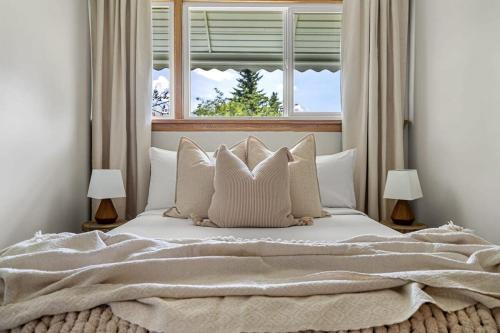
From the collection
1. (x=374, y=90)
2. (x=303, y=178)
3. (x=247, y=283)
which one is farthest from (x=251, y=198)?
(x=374, y=90)

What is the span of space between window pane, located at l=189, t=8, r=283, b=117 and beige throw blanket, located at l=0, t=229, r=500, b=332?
2.06 meters

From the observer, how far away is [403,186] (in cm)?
253

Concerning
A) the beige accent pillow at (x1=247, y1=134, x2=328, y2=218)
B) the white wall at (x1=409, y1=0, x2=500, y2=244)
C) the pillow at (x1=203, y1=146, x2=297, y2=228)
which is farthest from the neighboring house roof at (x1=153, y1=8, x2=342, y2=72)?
the pillow at (x1=203, y1=146, x2=297, y2=228)

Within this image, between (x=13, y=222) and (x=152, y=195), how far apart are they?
0.82 m

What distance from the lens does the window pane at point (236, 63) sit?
10.6ft

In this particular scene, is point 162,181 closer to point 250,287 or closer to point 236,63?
point 236,63

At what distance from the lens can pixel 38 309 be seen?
3.13 feet

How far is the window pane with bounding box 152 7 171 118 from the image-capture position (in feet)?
10.5

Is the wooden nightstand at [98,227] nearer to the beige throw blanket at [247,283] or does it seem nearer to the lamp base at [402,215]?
the beige throw blanket at [247,283]

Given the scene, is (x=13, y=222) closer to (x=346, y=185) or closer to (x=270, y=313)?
(x=270, y=313)

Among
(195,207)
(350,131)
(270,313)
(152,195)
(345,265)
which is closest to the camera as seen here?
(270,313)

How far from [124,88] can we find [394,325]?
2.55 metres

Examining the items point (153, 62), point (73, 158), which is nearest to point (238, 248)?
point (73, 158)

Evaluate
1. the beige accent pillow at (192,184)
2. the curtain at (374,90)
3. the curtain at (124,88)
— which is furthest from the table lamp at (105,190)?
the curtain at (374,90)
